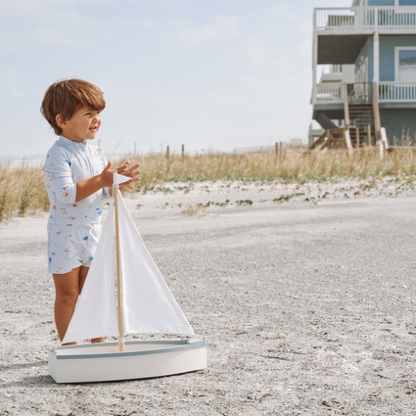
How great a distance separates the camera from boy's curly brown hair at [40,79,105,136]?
7.84 ft

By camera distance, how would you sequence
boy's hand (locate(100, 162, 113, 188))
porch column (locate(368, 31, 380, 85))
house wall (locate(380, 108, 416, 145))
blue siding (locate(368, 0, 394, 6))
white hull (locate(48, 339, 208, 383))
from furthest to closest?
blue siding (locate(368, 0, 394, 6)) < house wall (locate(380, 108, 416, 145)) < porch column (locate(368, 31, 380, 85)) < boy's hand (locate(100, 162, 113, 188)) < white hull (locate(48, 339, 208, 383))

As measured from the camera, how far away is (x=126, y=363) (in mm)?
2270

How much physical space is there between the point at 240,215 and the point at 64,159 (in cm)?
597

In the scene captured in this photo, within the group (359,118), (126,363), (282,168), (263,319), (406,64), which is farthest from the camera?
(406,64)

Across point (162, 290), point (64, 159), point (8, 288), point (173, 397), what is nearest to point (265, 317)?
point (162, 290)

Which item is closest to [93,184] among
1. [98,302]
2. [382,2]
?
[98,302]

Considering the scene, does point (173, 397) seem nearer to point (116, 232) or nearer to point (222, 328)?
point (116, 232)

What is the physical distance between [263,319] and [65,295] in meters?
1.27

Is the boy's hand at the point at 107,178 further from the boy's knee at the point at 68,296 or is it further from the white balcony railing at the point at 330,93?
the white balcony railing at the point at 330,93

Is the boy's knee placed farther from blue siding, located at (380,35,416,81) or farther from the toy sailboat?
blue siding, located at (380,35,416,81)

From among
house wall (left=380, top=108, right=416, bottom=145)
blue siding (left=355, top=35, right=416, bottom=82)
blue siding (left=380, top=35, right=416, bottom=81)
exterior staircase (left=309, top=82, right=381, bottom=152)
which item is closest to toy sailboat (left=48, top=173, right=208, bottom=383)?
exterior staircase (left=309, top=82, right=381, bottom=152)

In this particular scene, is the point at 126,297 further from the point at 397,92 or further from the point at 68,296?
the point at 397,92

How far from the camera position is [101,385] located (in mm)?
2244

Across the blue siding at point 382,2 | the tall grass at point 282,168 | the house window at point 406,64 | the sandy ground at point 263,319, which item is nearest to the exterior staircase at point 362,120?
the house window at point 406,64
